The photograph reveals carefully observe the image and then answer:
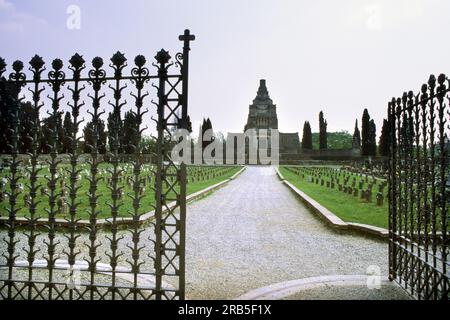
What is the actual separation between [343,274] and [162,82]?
425 cm

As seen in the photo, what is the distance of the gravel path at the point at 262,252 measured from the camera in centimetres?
546

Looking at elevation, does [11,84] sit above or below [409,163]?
above

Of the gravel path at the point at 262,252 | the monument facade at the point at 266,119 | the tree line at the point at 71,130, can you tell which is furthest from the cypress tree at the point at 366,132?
the tree line at the point at 71,130

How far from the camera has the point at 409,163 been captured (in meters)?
4.64

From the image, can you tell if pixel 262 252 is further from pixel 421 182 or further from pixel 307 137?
pixel 307 137

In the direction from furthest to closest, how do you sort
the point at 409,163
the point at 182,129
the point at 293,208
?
the point at 293,208 → the point at 409,163 → the point at 182,129

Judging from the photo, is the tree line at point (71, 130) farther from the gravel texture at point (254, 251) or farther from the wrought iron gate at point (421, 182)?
the wrought iron gate at point (421, 182)

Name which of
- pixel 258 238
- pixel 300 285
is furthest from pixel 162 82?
pixel 258 238

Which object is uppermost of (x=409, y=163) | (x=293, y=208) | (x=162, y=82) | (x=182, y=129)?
(x=162, y=82)

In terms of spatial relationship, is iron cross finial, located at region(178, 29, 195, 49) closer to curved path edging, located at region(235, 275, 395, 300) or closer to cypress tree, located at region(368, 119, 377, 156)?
curved path edging, located at region(235, 275, 395, 300)

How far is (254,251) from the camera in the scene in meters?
7.28

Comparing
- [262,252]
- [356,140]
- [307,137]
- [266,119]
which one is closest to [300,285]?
[262,252]

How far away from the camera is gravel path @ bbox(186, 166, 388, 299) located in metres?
5.46
